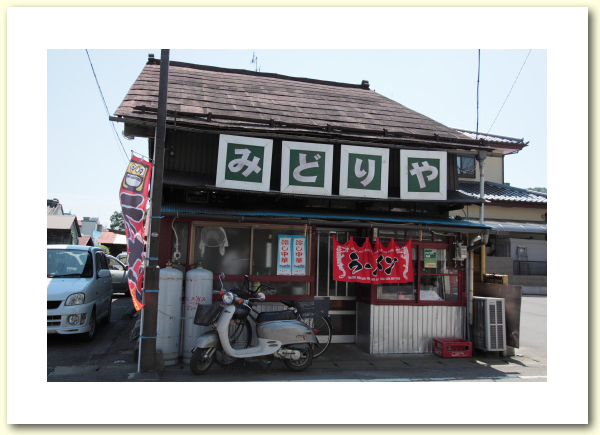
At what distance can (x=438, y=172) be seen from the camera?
32.2ft

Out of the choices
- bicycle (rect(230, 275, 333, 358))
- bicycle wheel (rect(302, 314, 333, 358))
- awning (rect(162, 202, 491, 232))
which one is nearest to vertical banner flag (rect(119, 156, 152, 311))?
awning (rect(162, 202, 491, 232))

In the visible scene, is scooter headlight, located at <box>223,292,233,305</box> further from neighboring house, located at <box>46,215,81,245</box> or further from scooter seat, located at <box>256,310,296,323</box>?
neighboring house, located at <box>46,215,81,245</box>

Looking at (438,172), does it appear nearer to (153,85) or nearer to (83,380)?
(153,85)

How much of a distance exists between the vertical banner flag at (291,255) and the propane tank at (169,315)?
2176mm

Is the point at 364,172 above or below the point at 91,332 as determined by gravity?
above

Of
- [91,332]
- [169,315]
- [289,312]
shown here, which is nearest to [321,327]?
[289,312]

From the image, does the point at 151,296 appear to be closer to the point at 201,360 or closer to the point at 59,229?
the point at 201,360

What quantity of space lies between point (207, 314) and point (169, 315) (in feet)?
3.18

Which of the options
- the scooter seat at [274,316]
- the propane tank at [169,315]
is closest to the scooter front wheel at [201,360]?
the propane tank at [169,315]

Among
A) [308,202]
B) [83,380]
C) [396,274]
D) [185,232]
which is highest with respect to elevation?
[308,202]

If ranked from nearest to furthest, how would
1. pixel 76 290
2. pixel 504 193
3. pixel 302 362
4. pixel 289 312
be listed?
pixel 302 362, pixel 289 312, pixel 76 290, pixel 504 193

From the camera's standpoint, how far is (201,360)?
283 inches
